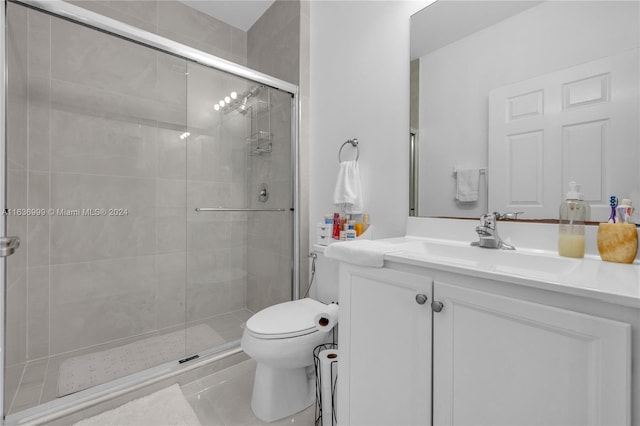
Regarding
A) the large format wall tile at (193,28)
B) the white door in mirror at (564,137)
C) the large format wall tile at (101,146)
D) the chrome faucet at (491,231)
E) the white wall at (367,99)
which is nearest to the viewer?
the white door in mirror at (564,137)

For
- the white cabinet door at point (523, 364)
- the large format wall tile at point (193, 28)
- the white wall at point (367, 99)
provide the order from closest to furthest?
the white cabinet door at point (523, 364) → the white wall at point (367, 99) → the large format wall tile at point (193, 28)

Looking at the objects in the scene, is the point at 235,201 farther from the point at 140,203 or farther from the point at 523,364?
the point at 523,364

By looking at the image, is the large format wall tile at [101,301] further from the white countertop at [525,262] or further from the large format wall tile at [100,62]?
the white countertop at [525,262]

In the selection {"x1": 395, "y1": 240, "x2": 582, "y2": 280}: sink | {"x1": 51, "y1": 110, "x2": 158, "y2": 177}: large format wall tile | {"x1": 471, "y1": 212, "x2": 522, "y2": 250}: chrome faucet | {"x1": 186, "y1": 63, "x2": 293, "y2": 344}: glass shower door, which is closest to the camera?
{"x1": 395, "y1": 240, "x2": 582, "y2": 280}: sink

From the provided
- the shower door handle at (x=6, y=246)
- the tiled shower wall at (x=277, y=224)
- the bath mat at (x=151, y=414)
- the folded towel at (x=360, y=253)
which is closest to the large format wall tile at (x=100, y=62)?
the tiled shower wall at (x=277, y=224)

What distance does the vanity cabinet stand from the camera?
0.54 meters

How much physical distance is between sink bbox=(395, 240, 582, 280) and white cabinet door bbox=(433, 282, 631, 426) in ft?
0.29

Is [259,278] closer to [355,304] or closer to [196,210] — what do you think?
[196,210]

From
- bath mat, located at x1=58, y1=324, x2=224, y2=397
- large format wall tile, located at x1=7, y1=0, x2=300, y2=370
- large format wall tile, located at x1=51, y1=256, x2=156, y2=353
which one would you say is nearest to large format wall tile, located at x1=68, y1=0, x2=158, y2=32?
large format wall tile, located at x1=7, y1=0, x2=300, y2=370

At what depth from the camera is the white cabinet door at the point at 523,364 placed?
20.8 inches

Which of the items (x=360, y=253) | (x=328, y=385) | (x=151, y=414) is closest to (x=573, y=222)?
(x=360, y=253)

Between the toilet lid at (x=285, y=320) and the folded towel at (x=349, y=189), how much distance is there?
56cm

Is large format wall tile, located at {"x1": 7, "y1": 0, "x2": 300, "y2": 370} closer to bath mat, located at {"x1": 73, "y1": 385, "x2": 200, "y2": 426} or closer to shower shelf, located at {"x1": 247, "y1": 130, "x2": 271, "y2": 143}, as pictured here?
shower shelf, located at {"x1": 247, "y1": 130, "x2": 271, "y2": 143}

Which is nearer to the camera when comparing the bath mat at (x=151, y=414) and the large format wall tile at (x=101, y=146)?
the bath mat at (x=151, y=414)
